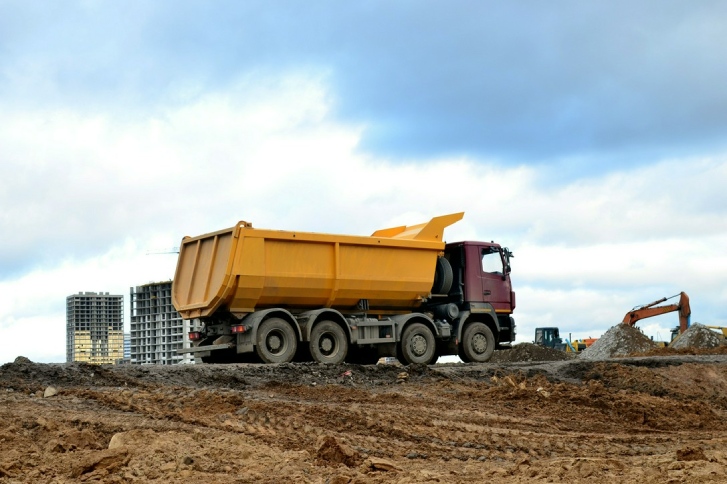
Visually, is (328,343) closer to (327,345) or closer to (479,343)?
(327,345)

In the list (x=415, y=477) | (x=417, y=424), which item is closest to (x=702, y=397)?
(x=417, y=424)

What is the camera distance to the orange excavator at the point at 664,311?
3538 cm

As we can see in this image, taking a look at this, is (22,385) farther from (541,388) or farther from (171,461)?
(541,388)

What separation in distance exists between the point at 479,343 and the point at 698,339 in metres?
13.2

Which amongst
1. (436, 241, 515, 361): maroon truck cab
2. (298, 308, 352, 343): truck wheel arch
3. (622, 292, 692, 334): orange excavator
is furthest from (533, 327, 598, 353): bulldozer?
(298, 308, 352, 343): truck wheel arch

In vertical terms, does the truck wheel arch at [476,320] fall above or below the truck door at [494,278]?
below

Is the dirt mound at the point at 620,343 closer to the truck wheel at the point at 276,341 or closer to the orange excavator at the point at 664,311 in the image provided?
the orange excavator at the point at 664,311

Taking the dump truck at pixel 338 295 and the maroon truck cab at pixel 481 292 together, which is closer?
the dump truck at pixel 338 295

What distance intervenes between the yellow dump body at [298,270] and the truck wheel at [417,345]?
2.29 feet

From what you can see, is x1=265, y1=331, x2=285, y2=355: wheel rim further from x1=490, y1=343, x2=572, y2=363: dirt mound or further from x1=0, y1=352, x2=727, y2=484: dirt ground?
x1=490, y1=343, x2=572, y2=363: dirt mound

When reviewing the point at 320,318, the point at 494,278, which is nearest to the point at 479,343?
the point at 494,278

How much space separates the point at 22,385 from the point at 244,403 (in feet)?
12.7

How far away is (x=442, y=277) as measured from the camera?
22.5m

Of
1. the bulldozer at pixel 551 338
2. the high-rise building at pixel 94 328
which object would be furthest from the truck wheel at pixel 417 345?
the bulldozer at pixel 551 338
